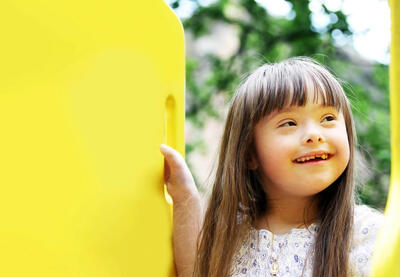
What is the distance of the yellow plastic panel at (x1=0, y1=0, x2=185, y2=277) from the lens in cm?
78

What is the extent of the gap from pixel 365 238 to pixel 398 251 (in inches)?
15.7

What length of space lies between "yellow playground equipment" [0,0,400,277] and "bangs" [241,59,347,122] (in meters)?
0.16

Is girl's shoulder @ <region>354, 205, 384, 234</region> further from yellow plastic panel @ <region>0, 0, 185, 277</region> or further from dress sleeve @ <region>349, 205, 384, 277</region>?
yellow plastic panel @ <region>0, 0, 185, 277</region>

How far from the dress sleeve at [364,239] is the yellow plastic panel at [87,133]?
34 centimetres

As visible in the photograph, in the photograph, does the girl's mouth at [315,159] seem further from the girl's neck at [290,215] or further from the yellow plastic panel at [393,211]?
the yellow plastic panel at [393,211]

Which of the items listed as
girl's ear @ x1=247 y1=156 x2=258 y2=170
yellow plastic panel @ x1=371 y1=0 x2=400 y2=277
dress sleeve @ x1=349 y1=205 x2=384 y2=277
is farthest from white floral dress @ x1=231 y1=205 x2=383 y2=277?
yellow plastic panel @ x1=371 y1=0 x2=400 y2=277

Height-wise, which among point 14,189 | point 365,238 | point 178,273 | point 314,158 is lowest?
point 178,273

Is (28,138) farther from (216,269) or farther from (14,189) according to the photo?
(216,269)

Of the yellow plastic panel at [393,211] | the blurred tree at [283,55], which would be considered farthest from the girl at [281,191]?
the blurred tree at [283,55]

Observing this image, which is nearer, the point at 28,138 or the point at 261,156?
the point at 28,138

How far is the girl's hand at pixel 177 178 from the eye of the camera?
43.4 inches

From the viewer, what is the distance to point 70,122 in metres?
0.88

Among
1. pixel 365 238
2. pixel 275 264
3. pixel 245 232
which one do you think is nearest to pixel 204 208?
pixel 245 232

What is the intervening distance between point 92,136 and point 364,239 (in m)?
0.48
